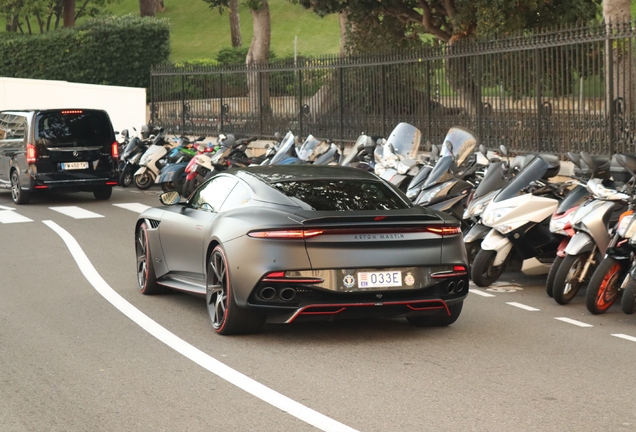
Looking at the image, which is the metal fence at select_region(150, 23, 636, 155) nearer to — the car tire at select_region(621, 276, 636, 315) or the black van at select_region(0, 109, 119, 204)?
the black van at select_region(0, 109, 119, 204)

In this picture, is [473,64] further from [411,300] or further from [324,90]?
[411,300]

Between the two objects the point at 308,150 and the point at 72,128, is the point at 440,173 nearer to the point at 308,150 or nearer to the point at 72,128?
the point at 308,150

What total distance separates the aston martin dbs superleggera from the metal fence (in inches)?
316

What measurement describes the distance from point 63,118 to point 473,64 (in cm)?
759

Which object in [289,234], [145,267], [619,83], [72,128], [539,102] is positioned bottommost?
[145,267]

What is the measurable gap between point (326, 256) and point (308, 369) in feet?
3.16

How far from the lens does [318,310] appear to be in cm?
842

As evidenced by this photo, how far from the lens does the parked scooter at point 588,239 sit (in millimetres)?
10195

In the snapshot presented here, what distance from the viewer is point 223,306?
8953mm

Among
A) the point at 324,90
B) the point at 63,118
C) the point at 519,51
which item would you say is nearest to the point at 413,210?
the point at 519,51

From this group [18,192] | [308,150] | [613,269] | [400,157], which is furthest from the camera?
[18,192]

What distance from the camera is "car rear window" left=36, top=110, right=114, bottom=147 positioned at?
21.3 metres

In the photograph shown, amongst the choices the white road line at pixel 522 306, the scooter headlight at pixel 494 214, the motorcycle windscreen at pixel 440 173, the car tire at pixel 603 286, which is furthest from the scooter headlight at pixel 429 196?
the car tire at pixel 603 286

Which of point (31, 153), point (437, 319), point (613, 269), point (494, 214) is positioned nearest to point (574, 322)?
point (613, 269)
